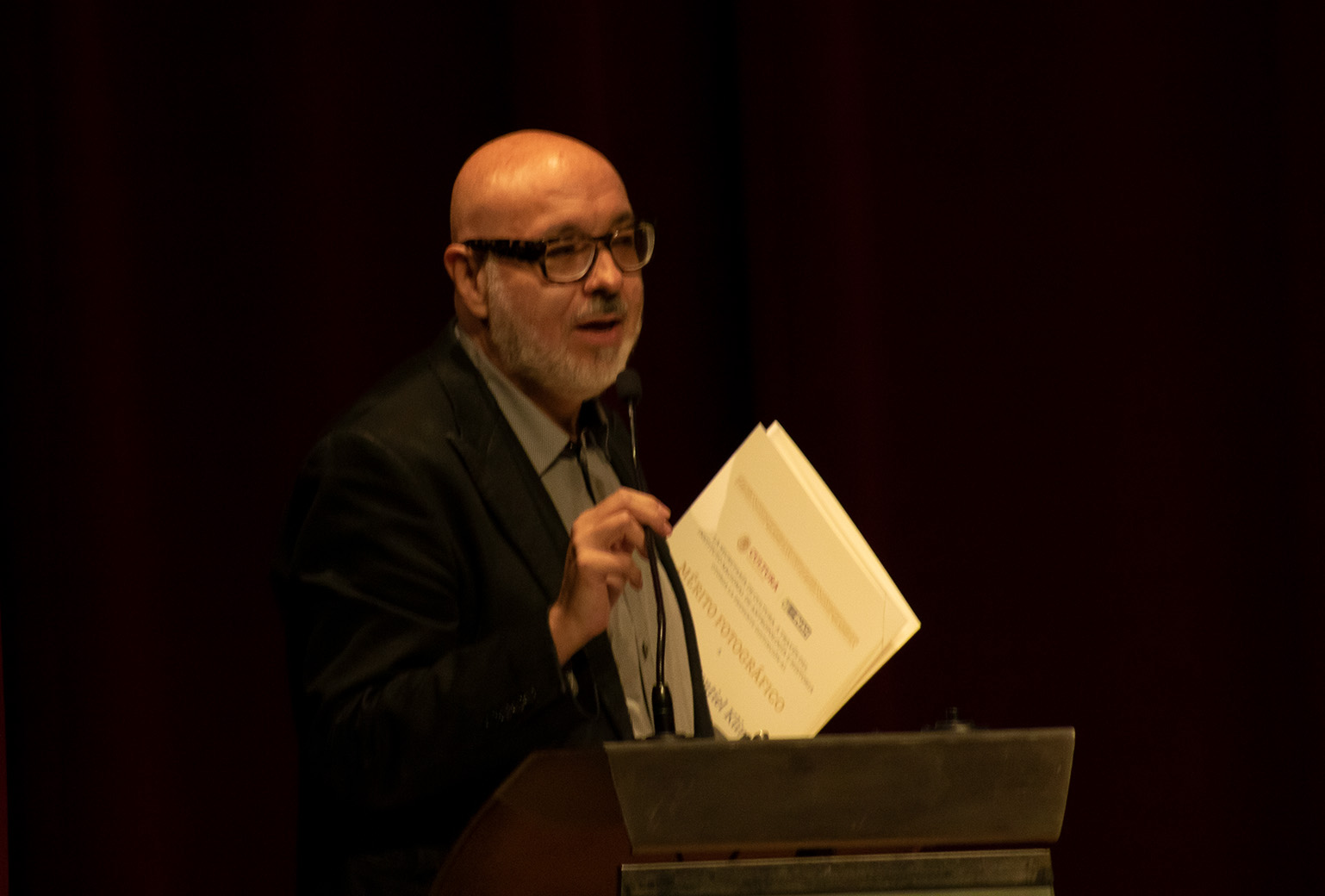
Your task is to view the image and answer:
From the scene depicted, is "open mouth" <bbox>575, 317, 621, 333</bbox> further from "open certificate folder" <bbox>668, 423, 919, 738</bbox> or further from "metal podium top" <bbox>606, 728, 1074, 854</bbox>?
"metal podium top" <bbox>606, 728, 1074, 854</bbox>

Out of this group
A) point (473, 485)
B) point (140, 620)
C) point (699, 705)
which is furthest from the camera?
point (140, 620)

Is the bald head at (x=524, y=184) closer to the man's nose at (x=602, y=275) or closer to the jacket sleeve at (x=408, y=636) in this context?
the man's nose at (x=602, y=275)

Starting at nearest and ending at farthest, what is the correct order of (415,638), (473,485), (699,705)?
(415,638), (473,485), (699,705)

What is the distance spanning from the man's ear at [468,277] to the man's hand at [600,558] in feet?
1.56

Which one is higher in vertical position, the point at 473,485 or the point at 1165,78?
the point at 1165,78

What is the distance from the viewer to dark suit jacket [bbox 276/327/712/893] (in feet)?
3.91

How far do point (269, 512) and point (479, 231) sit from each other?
777mm

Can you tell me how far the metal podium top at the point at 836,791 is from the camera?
891 mm

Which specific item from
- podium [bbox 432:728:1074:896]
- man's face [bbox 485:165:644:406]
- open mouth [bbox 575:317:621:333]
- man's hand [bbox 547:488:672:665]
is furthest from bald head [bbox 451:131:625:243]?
podium [bbox 432:728:1074:896]

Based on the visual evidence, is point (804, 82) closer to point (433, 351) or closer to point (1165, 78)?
point (1165, 78)

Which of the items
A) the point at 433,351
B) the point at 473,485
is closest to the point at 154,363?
the point at 433,351

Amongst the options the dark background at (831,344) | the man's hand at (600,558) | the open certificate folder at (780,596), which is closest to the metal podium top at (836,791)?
the man's hand at (600,558)

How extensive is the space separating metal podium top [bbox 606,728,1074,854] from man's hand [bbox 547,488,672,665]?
261 millimetres

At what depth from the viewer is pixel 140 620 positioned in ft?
6.77
